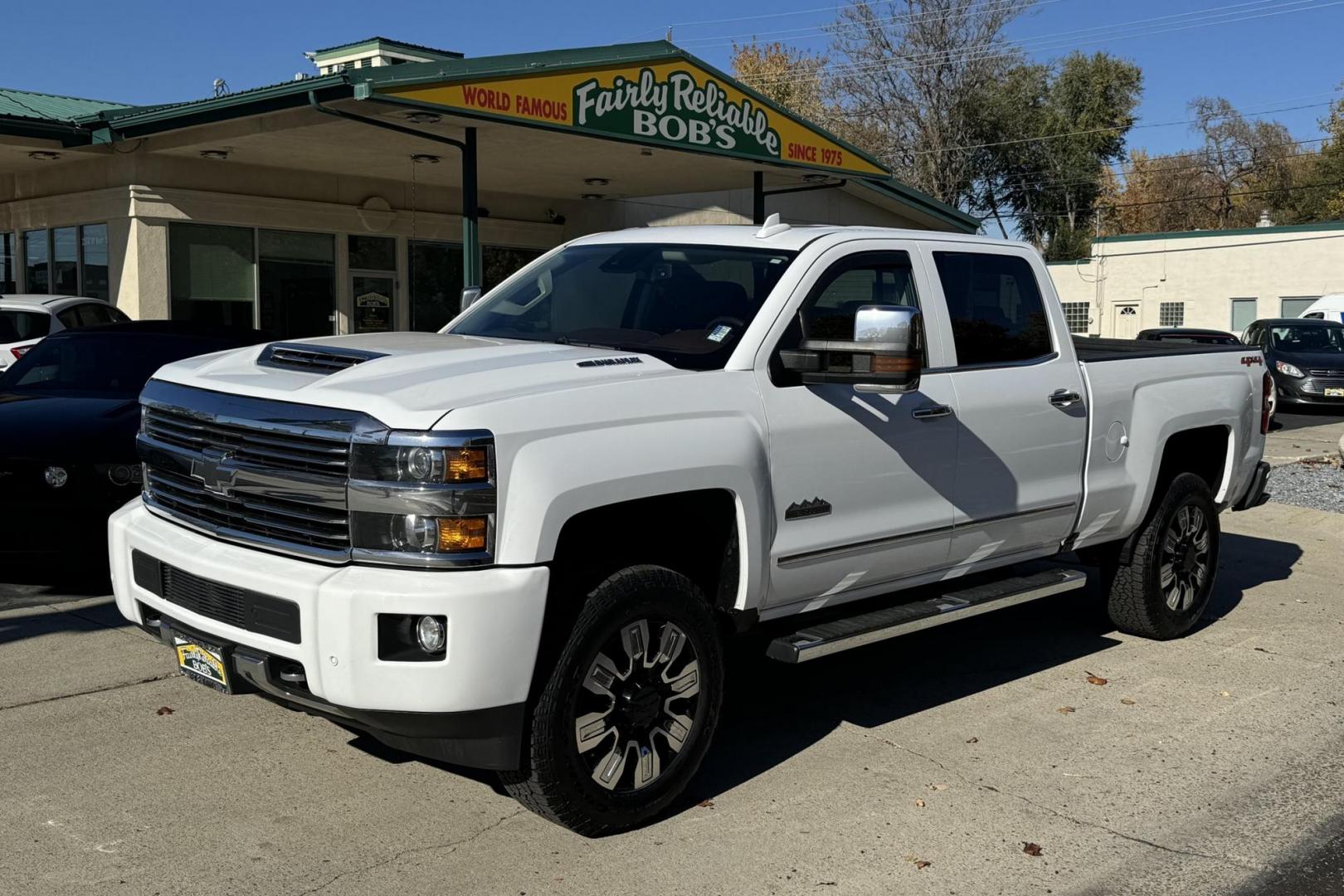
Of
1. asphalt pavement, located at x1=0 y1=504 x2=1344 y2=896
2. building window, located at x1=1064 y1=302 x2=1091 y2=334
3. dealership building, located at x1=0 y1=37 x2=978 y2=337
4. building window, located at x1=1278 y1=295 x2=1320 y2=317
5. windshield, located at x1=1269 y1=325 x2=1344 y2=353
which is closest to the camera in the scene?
asphalt pavement, located at x1=0 y1=504 x2=1344 y2=896

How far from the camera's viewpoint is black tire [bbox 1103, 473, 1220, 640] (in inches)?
276

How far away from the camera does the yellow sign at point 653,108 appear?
13.8 metres

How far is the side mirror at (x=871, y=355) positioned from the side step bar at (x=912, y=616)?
0.97 m

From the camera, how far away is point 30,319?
14977mm

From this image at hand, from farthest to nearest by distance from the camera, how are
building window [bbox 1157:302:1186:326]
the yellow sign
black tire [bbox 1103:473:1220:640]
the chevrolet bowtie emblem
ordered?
building window [bbox 1157:302:1186:326] → the yellow sign → black tire [bbox 1103:473:1220:640] → the chevrolet bowtie emblem

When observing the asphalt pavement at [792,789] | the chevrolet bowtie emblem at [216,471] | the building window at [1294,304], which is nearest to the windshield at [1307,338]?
the building window at [1294,304]

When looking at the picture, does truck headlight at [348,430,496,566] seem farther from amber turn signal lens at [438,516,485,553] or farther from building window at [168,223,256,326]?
building window at [168,223,256,326]

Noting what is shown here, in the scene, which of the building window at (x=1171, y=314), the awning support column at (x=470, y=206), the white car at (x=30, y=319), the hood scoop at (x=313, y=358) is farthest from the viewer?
the building window at (x=1171, y=314)

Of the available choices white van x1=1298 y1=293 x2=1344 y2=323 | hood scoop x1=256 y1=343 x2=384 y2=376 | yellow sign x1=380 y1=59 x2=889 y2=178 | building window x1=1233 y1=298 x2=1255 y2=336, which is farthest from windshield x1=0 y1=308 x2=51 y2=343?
building window x1=1233 y1=298 x2=1255 y2=336

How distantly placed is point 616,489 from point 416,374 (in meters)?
0.78

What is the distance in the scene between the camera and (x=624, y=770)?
4.51 meters

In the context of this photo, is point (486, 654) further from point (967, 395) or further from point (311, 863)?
point (967, 395)

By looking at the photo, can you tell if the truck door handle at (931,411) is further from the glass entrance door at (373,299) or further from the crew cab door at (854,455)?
the glass entrance door at (373,299)

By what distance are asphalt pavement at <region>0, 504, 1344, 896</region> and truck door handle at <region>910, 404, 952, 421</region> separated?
1.37 m
